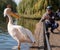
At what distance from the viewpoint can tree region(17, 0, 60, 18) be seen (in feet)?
99.4

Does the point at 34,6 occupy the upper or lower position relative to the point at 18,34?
upper

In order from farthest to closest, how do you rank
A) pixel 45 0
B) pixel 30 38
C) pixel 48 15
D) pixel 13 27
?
1. pixel 45 0
2. pixel 48 15
3. pixel 13 27
4. pixel 30 38

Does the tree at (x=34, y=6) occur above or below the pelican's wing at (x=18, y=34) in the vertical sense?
above

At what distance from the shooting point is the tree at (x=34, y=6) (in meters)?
30.3

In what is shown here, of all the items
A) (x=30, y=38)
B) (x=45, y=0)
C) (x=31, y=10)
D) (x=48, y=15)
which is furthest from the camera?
(x=31, y=10)

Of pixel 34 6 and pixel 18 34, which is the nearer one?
pixel 18 34

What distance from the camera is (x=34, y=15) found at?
101ft

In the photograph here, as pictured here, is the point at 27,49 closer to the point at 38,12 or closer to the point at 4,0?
the point at 38,12

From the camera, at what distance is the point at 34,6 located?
104 ft

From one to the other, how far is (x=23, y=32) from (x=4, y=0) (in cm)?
5261

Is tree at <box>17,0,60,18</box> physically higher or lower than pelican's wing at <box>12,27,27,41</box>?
higher

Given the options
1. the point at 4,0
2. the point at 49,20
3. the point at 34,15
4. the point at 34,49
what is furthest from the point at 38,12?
the point at 4,0

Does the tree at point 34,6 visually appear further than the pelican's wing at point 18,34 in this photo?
Yes

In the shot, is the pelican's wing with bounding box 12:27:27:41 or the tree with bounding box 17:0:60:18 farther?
the tree with bounding box 17:0:60:18
